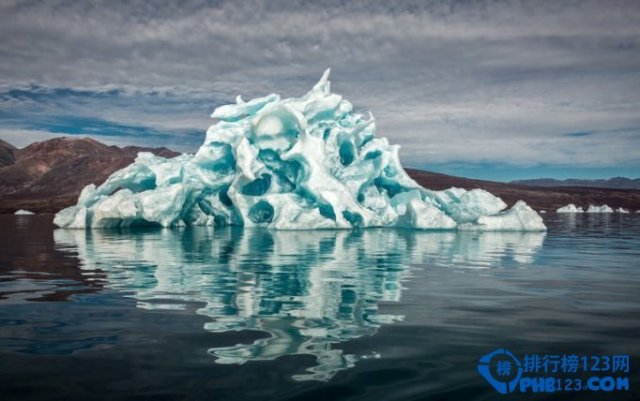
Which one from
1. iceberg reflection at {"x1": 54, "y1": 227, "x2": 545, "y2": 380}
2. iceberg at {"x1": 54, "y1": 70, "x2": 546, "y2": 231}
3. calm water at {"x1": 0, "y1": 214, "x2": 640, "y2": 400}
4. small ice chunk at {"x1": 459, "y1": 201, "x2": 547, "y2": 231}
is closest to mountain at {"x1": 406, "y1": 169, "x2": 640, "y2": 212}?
iceberg at {"x1": 54, "y1": 70, "x2": 546, "y2": 231}

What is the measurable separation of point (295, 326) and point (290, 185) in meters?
29.9

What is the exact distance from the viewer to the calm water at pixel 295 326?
5055 millimetres

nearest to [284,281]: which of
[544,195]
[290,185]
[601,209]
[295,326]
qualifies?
[295,326]

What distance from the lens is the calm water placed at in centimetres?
505

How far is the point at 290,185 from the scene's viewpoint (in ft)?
121

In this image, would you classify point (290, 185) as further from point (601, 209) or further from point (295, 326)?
point (601, 209)

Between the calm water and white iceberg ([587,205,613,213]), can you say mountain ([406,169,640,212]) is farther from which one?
the calm water

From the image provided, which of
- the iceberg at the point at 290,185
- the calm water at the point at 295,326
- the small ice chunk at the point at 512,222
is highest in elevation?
the iceberg at the point at 290,185

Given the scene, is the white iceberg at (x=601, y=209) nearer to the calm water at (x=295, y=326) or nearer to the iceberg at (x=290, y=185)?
the iceberg at (x=290, y=185)

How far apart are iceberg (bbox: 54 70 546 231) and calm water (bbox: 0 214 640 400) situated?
A: 1837 centimetres

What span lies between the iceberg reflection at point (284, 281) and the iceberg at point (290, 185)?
34.5ft

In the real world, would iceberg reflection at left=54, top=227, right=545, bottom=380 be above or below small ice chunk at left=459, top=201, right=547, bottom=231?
below

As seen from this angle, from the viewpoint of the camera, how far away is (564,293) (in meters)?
10.5

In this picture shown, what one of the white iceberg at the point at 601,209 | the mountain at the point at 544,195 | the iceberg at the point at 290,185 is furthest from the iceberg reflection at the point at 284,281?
→ the mountain at the point at 544,195
